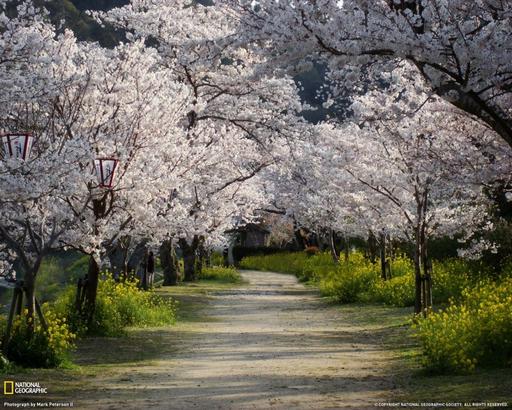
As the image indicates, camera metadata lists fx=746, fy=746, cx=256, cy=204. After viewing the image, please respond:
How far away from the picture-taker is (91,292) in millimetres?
14719

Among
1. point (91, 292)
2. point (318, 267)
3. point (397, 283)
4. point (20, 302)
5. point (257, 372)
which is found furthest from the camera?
point (318, 267)

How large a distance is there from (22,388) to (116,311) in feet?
23.0

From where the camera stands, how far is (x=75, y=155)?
9.38 meters

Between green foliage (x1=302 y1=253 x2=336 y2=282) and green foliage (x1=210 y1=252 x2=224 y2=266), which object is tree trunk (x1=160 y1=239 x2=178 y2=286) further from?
green foliage (x1=210 y1=252 x2=224 y2=266)

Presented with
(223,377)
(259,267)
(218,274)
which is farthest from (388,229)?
(259,267)

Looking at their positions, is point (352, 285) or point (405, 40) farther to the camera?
point (352, 285)

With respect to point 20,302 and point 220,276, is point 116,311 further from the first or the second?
point 220,276

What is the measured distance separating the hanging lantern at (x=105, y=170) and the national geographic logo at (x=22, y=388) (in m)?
4.03

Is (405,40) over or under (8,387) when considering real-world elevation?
over

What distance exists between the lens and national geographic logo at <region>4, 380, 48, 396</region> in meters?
8.49

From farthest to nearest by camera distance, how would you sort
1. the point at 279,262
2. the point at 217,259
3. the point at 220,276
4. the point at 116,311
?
the point at 217,259, the point at 279,262, the point at 220,276, the point at 116,311

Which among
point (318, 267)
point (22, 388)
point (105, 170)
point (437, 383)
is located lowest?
point (437, 383)

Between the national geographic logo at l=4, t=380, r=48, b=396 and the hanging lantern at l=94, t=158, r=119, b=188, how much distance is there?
4029 millimetres

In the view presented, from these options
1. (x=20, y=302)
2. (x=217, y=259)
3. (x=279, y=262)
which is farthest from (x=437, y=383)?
(x=217, y=259)
